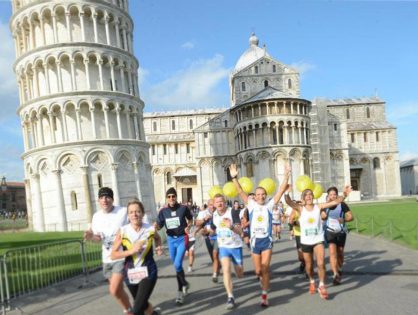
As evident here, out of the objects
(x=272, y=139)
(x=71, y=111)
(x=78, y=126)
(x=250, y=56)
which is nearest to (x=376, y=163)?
(x=272, y=139)

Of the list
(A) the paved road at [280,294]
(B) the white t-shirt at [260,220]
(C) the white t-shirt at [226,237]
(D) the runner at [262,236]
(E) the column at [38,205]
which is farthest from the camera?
(E) the column at [38,205]

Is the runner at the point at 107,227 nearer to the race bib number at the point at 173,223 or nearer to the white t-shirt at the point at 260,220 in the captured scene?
the race bib number at the point at 173,223

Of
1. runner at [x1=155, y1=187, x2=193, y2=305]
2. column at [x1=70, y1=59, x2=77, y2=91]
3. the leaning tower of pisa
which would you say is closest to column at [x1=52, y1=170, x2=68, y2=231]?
the leaning tower of pisa

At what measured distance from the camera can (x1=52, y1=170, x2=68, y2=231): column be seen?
30.1m

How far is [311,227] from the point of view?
24.4 ft

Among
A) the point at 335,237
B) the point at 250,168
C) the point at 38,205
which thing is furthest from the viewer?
the point at 250,168

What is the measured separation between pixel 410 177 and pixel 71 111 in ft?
273

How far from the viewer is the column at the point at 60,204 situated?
30.1 meters

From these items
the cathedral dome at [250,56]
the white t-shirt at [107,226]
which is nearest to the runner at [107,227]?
the white t-shirt at [107,226]

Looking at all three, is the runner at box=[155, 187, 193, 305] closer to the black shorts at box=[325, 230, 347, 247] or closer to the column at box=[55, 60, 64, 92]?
the black shorts at box=[325, 230, 347, 247]

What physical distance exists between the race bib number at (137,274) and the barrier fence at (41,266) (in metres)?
4.06

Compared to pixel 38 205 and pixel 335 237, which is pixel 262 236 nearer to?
pixel 335 237

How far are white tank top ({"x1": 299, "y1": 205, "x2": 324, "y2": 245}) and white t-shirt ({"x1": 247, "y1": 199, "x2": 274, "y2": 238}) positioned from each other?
79 cm

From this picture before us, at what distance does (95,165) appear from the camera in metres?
31.0
